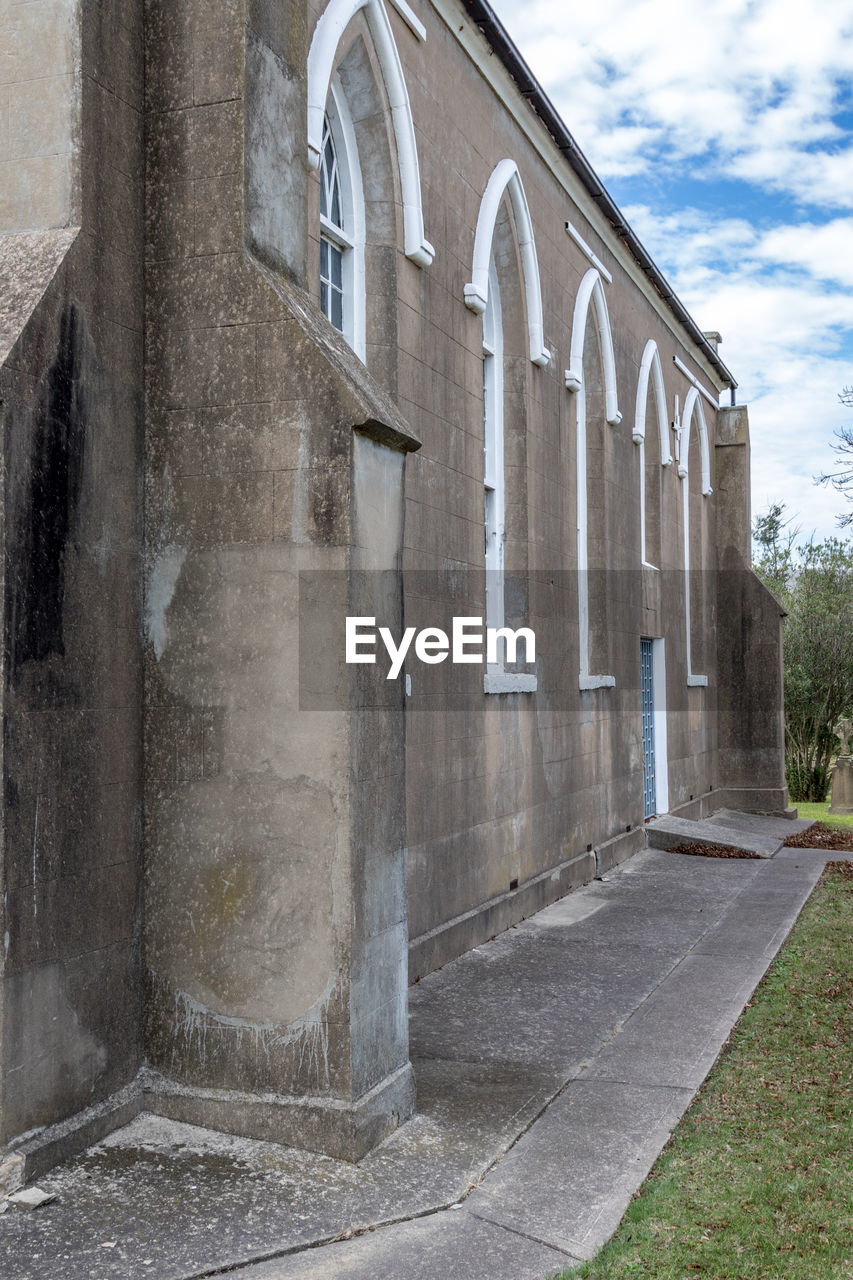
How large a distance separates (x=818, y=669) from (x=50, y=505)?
25.5 m

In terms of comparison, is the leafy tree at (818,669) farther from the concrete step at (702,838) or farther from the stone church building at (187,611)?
the stone church building at (187,611)

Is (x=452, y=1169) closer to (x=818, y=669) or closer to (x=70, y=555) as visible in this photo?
(x=70, y=555)

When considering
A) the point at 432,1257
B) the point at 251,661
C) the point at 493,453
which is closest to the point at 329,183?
the point at 493,453

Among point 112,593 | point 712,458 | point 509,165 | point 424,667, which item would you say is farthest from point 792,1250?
point 712,458

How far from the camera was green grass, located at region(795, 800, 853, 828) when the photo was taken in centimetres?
2217

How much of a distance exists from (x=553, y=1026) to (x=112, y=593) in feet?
12.5

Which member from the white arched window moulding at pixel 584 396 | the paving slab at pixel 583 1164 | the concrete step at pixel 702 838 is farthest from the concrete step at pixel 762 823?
the paving slab at pixel 583 1164

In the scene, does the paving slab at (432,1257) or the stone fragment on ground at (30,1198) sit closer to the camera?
the paving slab at (432,1257)

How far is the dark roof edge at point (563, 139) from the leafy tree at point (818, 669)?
11.1 metres

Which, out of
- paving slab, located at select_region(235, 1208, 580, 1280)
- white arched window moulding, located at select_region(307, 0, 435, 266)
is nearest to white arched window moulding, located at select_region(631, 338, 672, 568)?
white arched window moulding, located at select_region(307, 0, 435, 266)

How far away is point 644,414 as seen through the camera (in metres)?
16.5

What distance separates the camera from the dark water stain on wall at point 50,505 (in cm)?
451

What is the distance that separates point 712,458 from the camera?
76.1ft

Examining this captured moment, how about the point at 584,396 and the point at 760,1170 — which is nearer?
the point at 760,1170
